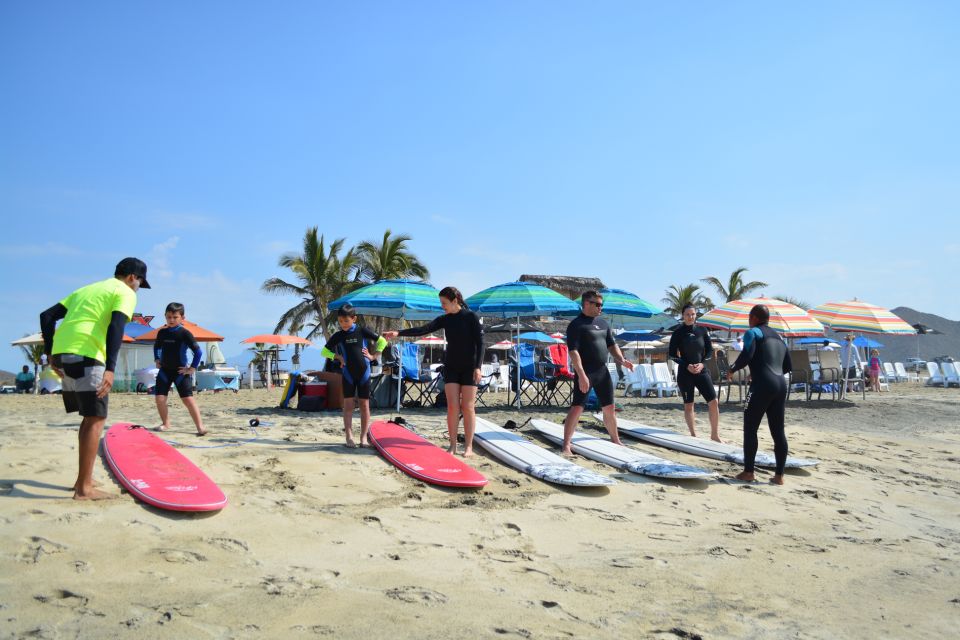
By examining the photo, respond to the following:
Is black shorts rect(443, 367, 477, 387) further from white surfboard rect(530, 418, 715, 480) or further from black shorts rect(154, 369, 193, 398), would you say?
black shorts rect(154, 369, 193, 398)

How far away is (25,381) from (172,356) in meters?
18.3

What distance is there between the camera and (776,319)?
42.0ft

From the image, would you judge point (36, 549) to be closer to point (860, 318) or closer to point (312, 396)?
point (312, 396)

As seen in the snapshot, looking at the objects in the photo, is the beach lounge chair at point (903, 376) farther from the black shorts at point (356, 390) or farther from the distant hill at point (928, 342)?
the black shorts at point (356, 390)

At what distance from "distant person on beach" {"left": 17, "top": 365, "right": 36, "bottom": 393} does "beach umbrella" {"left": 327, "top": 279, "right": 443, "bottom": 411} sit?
1658cm

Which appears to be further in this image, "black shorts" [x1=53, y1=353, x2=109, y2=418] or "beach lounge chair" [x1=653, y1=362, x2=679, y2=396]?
"beach lounge chair" [x1=653, y1=362, x2=679, y2=396]

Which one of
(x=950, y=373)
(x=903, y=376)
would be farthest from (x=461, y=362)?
(x=903, y=376)

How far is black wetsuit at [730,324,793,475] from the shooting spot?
5914 mm

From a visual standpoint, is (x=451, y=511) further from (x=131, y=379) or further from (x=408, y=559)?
(x=131, y=379)

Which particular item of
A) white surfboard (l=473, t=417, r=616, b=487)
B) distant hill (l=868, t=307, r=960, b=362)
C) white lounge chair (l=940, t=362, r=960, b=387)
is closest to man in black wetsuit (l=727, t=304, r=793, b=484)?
white surfboard (l=473, t=417, r=616, b=487)

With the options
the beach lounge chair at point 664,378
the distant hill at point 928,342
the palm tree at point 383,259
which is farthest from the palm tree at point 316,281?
the distant hill at point 928,342

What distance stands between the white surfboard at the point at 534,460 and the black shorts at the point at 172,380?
320cm

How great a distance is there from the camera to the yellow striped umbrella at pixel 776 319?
41.4 ft

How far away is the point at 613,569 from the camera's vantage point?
3480 millimetres
